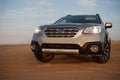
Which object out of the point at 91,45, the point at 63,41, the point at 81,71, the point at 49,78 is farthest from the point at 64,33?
the point at 49,78

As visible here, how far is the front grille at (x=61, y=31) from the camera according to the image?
27.9 feet

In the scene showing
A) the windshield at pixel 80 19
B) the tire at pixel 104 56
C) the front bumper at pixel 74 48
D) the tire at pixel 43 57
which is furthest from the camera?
the windshield at pixel 80 19

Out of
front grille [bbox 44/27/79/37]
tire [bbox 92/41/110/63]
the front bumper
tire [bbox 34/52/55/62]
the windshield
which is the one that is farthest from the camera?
the windshield

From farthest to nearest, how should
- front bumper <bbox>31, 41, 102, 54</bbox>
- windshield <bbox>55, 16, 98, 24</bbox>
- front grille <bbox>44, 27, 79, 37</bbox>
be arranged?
windshield <bbox>55, 16, 98, 24</bbox>, front grille <bbox>44, 27, 79, 37</bbox>, front bumper <bbox>31, 41, 102, 54</bbox>

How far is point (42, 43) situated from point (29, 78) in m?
2.40

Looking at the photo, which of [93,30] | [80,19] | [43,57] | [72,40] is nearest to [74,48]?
[72,40]

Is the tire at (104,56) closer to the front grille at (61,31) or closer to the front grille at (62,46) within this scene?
the front grille at (62,46)

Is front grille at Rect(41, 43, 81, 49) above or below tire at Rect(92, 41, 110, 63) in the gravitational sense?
above

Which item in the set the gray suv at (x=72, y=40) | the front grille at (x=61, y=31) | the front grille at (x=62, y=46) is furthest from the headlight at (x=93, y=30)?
the front grille at (x=62, y=46)

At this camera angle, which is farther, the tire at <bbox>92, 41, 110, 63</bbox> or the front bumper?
the tire at <bbox>92, 41, 110, 63</bbox>

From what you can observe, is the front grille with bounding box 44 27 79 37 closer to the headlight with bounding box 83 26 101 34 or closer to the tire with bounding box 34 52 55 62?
the headlight with bounding box 83 26 101 34

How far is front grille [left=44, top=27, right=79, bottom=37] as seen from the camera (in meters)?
8.50

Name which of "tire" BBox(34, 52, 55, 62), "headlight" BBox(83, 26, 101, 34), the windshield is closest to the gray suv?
"headlight" BBox(83, 26, 101, 34)

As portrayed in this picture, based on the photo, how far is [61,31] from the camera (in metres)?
8.63
